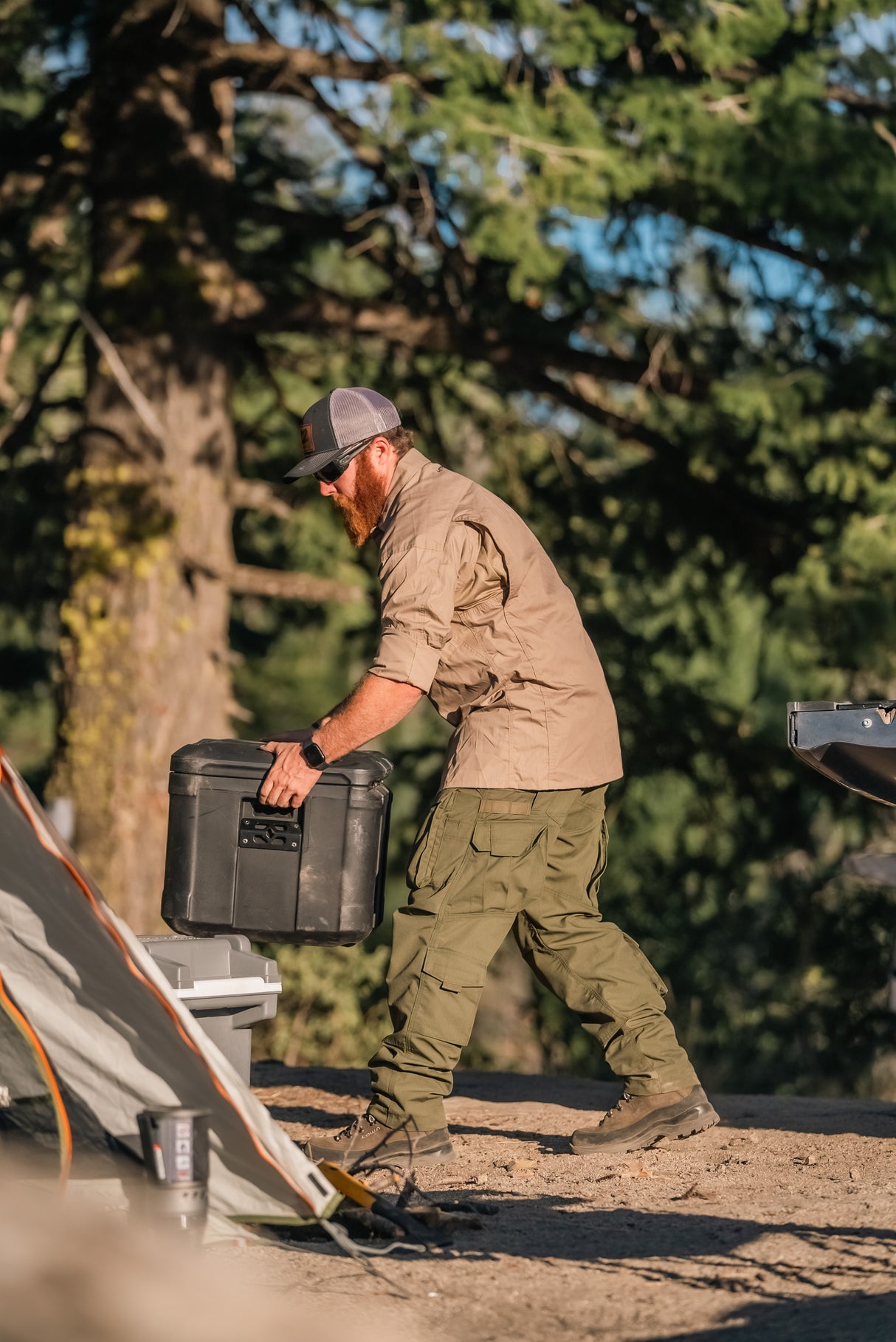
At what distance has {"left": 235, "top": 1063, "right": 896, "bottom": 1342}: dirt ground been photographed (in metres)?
3.15

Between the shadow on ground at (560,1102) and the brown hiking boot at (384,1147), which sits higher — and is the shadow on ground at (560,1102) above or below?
below

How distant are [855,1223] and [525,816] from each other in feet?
4.68

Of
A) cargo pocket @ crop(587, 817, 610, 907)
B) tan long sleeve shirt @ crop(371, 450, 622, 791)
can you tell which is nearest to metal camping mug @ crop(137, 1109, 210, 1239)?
tan long sleeve shirt @ crop(371, 450, 622, 791)

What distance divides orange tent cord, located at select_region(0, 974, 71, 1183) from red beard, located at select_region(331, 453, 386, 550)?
5.23 ft

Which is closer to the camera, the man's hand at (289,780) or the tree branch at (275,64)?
the man's hand at (289,780)

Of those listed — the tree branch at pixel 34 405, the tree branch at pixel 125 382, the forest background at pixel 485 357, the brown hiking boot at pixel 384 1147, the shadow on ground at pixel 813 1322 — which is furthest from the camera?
the tree branch at pixel 34 405

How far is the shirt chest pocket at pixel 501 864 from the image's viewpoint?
4.58 meters

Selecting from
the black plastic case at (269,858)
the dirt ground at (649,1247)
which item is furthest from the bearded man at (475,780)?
the dirt ground at (649,1247)

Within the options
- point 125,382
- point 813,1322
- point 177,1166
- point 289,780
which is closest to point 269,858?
point 289,780

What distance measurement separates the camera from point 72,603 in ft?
30.9

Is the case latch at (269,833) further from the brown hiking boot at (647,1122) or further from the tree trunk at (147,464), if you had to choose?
the tree trunk at (147,464)

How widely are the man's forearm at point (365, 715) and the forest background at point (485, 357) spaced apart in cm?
451

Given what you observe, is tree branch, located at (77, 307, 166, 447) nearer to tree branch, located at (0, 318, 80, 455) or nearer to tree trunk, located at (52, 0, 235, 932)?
tree trunk, located at (52, 0, 235, 932)

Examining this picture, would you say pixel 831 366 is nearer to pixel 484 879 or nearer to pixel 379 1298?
pixel 484 879
